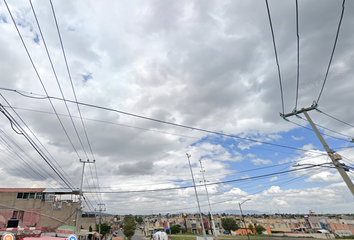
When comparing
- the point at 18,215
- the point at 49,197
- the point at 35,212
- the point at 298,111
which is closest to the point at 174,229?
the point at 49,197

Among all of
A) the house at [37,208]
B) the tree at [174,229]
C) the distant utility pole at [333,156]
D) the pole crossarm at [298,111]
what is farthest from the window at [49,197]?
the tree at [174,229]

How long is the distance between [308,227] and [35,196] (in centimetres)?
9962

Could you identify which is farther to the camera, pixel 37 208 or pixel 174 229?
pixel 174 229

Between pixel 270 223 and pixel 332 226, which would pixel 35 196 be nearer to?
pixel 270 223

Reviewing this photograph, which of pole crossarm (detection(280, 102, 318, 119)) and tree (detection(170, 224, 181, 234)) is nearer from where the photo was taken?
pole crossarm (detection(280, 102, 318, 119))

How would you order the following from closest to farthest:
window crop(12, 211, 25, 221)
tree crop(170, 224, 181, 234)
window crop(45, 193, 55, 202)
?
window crop(12, 211, 25, 221)
window crop(45, 193, 55, 202)
tree crop(170, 224, 181, 234)

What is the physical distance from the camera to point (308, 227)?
78750mm

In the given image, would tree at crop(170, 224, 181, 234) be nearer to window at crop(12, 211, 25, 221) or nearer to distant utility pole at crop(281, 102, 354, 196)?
window at crop(12, 211, 25, 221)

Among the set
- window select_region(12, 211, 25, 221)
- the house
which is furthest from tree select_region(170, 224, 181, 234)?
window select_region(12, 211, 25, 221)

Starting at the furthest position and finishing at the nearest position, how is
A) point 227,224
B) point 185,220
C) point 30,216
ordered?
point 185,220, point 227,224, point 30,216

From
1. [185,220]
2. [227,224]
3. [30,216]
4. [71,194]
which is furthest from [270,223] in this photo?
[30,216]

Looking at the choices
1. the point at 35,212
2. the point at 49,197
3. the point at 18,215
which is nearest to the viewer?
the point at 18,215

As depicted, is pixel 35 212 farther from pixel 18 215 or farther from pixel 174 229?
pixel 174 229

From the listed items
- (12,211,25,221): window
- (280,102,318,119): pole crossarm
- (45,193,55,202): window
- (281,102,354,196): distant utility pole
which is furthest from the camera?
(45,193,55,202): window
